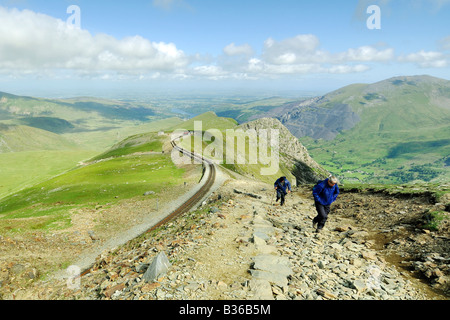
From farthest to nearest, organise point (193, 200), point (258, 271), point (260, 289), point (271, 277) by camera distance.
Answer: point (193, 200) < point (258, 271) < point (271, 277) < point (260, 289)

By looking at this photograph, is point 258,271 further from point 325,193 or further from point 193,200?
point 193,200

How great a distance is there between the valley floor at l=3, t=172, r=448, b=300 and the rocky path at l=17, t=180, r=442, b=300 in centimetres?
4

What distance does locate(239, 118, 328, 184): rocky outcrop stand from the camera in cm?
14300

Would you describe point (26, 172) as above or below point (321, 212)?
below

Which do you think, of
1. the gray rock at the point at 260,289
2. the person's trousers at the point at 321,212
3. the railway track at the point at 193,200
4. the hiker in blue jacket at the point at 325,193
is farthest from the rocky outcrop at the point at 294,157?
the gray rock at the point at 260,289

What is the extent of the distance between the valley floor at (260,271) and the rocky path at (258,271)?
4 cm

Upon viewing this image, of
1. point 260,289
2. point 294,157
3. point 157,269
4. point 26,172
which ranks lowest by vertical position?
point 26,172

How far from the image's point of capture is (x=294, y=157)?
162625 mm

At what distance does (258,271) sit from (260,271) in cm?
11

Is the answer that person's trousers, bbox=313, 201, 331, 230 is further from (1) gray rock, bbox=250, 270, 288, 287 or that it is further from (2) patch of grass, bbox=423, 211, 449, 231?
(1) gray rock, bbox=250, 270, 288, 287

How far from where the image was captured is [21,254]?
21891 millimetres

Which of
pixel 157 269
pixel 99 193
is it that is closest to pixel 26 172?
pixel 99 193

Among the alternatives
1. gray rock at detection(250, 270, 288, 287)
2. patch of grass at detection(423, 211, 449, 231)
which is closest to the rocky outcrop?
patch of grass at detection(423, 211, 449, 231)
